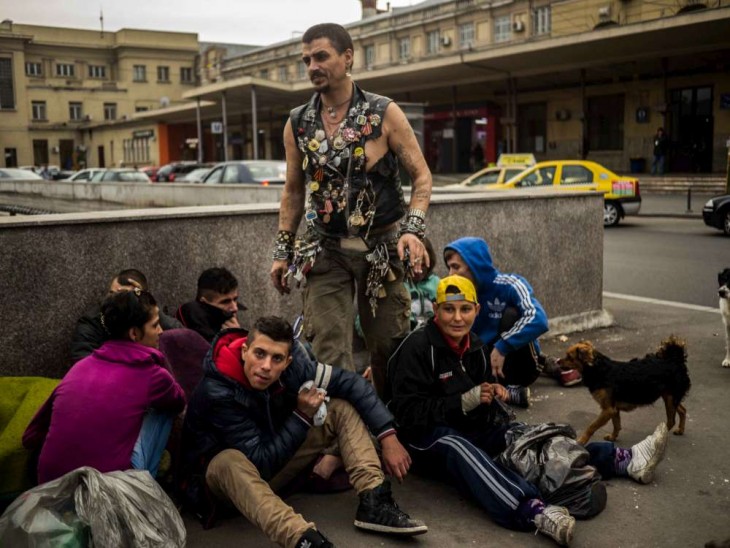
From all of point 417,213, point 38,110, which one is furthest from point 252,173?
point 38,110

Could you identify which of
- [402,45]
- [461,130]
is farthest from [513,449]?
[402,45]

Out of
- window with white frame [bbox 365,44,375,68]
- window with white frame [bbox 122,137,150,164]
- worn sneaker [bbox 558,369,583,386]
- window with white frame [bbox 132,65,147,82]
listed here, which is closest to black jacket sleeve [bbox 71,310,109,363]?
worn sneaker [bbox 558,369,583,386]

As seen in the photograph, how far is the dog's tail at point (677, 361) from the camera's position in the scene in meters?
4.25

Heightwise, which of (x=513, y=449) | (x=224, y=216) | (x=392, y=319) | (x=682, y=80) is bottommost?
(x=513, y=449)

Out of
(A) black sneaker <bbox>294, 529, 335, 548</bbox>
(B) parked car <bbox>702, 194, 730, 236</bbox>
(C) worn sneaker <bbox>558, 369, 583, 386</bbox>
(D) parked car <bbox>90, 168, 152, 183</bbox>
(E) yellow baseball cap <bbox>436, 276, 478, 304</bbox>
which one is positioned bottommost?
(C) worn sneaker <bbox>558, 369, 583, 386</bbox>

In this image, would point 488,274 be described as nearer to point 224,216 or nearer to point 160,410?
point 224,216

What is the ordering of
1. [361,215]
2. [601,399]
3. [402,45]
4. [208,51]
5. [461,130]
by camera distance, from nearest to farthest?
[361,215] < [601,399] < [461,130] < [402,45] < [208,51]

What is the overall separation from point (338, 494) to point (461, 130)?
35.8 meters

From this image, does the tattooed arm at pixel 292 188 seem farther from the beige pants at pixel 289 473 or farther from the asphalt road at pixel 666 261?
the asphalt road at pixel 666 261

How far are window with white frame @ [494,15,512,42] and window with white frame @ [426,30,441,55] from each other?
4.59 meters

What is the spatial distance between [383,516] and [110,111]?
78.2 m

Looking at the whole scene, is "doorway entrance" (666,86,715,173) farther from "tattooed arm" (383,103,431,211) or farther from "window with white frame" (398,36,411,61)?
"tattooed arm" (383,103,431,211)

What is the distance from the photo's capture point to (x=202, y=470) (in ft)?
11.1

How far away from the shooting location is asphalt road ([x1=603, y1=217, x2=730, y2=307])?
9438 millimetres
